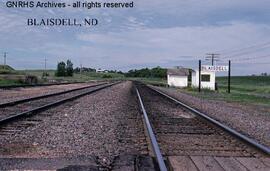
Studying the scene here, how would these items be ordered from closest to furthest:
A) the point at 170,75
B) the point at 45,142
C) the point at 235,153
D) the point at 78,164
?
the point at 78,164 → the point at 235,153 → the point at 45,142 → the point at 170,75

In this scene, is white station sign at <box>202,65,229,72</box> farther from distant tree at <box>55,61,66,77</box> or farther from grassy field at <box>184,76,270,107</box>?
distant tree at <box>55,61,66,77</box>

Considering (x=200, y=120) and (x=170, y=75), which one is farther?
(x=170, y=75)

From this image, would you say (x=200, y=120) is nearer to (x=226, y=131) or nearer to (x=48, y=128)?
(x=226, y=131)

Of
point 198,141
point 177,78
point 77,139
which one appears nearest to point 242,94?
point 198,141

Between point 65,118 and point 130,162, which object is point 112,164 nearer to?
point 130,162

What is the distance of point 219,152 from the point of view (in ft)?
30.7

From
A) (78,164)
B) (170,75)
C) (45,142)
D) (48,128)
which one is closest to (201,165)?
(78,164)

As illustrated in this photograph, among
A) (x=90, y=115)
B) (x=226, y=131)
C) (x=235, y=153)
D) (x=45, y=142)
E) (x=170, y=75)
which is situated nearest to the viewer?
(x=235, y=153)

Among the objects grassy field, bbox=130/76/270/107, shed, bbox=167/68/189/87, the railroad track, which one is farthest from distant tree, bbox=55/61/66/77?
the railroad track

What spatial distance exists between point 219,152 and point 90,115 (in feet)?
27.9

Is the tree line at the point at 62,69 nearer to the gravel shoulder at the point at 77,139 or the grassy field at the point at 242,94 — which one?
the grassy field at the point at 242,94

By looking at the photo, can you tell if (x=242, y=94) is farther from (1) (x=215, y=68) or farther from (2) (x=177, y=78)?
(2) (x=177, y=78)

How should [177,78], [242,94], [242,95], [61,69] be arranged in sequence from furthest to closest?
1. [61,69]
2. [177,78]
3. [242,94]
4. [242,95]

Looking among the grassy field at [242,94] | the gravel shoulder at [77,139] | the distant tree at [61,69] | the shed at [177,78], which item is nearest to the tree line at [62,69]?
the distant tree at [61,69]
